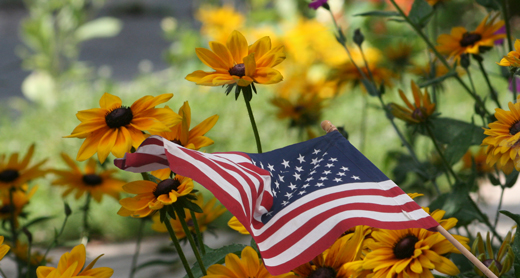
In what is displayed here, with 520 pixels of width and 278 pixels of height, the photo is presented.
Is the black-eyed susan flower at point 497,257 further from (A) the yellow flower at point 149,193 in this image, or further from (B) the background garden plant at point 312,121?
(A) the yellow flower at point 149,193

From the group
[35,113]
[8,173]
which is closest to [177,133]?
[8,173]

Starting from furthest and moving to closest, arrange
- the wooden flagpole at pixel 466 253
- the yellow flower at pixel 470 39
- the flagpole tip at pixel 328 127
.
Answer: the yellow flower at pixel 470 39 → the flagpole tip at pixel 328 127 → the wooden flagpole at pixel 466 253

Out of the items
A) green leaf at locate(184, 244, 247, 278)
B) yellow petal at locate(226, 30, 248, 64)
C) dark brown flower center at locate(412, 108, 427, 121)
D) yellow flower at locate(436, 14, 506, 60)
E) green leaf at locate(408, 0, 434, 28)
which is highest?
green leaf at locate(408, 0, 434, 28)

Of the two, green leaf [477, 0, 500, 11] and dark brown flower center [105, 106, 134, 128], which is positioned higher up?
green leaf [477, 0, 500, 11]

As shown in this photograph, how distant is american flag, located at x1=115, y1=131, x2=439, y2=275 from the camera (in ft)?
1.51

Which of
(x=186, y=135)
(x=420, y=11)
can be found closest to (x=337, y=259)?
(x=186, y=135)

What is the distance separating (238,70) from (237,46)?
0.13 ft

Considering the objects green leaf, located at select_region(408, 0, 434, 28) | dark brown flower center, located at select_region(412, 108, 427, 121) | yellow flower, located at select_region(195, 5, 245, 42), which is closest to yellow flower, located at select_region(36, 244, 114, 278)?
dark brown flower center, located at select_region(412, 108, 427, 121)

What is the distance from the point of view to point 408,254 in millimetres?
485

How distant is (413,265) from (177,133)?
1.03 ft

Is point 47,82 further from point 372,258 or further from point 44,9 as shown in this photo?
point 372,258

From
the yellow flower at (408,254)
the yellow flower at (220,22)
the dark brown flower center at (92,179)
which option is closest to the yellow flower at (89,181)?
the dark brown flower center at (92,179)

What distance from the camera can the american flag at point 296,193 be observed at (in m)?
0.46

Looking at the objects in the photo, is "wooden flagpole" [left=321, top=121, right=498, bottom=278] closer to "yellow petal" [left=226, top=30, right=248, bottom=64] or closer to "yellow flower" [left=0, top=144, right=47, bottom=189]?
"yellow petal" [left=226, top=30, right=248, bottom=64]
